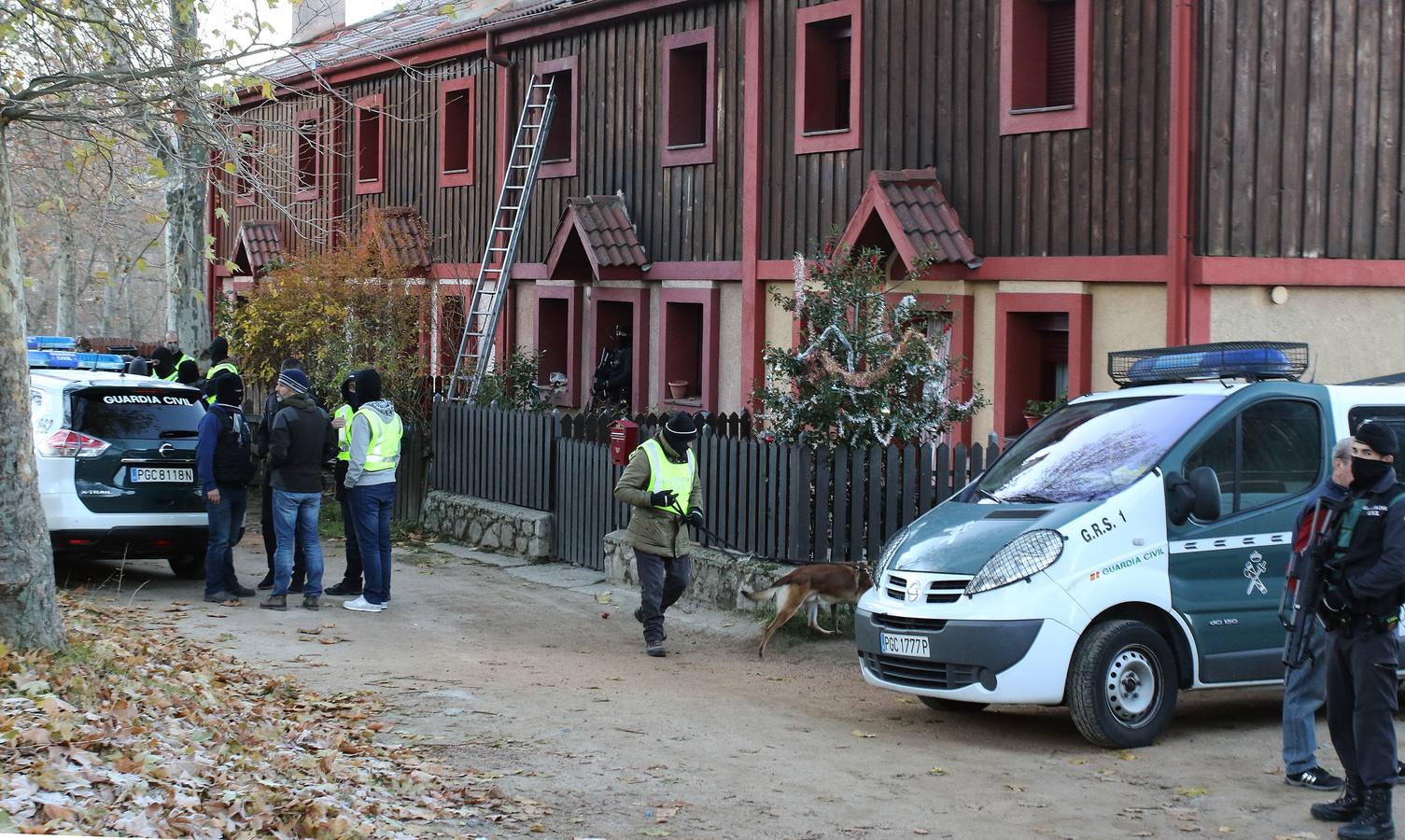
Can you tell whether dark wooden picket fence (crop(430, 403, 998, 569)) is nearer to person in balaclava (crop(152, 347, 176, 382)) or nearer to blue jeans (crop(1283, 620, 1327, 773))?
blue jeans (crop(1283, 620, 1327, 773))

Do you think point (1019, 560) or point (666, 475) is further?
point (666, 475)

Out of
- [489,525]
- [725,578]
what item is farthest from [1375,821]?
[489,525]

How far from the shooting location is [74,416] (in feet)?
44.0

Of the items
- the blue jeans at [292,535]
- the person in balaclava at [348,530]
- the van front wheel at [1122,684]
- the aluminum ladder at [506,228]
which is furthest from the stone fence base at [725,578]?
the aluminum ladder at [506,228]

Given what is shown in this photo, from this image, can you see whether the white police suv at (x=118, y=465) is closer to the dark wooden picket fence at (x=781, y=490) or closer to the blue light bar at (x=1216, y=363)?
the dark wooden picket fence at (x=781, y=490)

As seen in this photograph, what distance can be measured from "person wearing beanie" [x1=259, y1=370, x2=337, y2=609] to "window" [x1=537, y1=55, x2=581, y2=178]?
8600 mm

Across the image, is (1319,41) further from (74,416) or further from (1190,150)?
(74,416)

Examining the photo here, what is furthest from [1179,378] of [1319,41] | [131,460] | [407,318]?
[407,318]

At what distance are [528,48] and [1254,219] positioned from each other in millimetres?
11780

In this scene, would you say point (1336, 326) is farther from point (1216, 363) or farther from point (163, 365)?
point (163, 365)

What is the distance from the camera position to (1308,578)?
7.27 m

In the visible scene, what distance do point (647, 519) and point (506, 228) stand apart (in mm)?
11296

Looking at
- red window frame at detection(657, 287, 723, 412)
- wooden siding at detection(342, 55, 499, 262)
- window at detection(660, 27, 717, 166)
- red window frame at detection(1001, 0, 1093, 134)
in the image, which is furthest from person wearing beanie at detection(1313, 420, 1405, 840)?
wooden siding at detection(342, 55, 499, 262)

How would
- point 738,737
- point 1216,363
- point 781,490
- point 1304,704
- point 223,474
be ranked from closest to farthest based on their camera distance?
point 1304,704 → point 738,737 → point 1216,363 → point 781,490 → point 223,474
